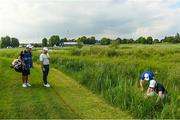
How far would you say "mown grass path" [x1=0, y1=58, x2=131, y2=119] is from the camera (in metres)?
11.4

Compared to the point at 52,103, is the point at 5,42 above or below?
below

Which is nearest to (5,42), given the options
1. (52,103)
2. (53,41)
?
(53,41)

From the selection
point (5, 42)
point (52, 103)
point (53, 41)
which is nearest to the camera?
point (52, 103)

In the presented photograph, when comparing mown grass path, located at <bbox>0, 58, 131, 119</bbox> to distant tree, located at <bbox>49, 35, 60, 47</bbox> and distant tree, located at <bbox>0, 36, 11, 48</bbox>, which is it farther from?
distant tree, located at <bbox>0, 36, 11, 48</bbox>

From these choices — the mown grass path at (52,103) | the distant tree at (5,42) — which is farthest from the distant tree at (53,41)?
the mown grass path at (52,103)

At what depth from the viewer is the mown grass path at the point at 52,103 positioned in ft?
37.5

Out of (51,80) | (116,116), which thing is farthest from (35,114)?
(51,80)

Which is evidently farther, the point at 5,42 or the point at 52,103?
the point at 5,42

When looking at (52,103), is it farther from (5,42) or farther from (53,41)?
(5,42)

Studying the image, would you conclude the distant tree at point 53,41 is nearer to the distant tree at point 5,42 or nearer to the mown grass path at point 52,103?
the distant tree at point 5,42

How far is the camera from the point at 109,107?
12773 mm

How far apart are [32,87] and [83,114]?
5.38 m

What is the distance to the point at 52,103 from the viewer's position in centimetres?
1293

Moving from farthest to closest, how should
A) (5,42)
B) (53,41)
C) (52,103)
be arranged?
(5,42) < (53,41) < (52,103)
